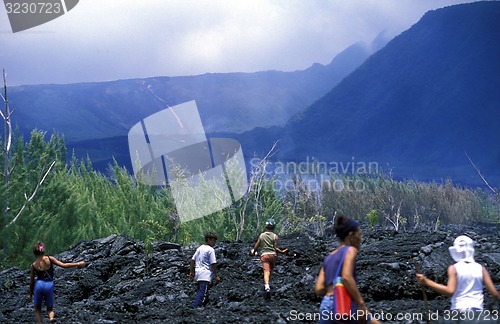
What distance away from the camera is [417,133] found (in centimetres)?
16138

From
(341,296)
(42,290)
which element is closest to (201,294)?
(42,290)

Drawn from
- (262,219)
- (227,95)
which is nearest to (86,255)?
(262,219)

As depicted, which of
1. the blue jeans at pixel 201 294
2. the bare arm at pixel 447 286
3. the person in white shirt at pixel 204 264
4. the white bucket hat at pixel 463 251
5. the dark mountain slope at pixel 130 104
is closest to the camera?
the bare arm at pixel 447 286

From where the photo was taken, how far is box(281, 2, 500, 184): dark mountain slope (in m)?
155

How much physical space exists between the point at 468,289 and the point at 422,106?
6583 inches

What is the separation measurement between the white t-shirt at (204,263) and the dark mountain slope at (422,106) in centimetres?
13557

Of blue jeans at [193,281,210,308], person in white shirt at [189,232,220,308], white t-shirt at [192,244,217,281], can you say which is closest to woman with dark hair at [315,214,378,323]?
person in white shirt at [189,232,220,308]

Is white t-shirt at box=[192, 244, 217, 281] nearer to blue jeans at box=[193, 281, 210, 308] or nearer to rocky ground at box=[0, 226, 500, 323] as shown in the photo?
blue jeans at box=[193, 281, 210, 308]

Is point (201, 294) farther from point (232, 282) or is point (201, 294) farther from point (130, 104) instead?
point (130, 104)

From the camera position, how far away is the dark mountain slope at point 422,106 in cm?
15462

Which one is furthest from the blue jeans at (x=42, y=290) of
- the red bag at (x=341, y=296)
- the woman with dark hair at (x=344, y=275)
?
the red bag at (x=341, y=296)

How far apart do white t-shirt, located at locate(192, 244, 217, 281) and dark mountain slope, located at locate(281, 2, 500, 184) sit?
13557 centimetres

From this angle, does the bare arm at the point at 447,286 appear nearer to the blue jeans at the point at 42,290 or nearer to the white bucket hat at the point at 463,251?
the white bucket hat at the point at 463,251

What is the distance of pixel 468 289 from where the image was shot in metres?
6.69
